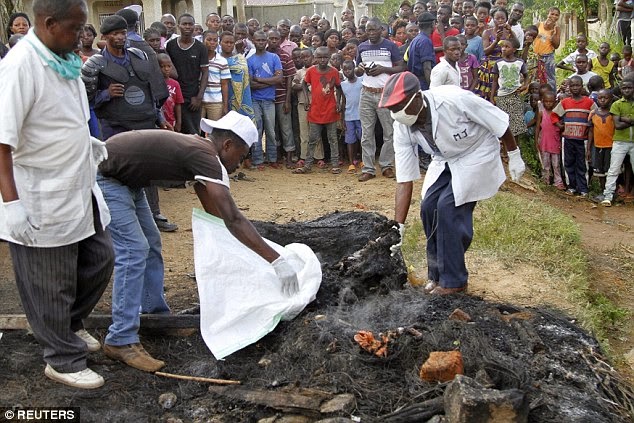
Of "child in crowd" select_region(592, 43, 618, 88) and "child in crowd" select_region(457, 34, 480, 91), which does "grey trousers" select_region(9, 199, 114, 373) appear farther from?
"child in crowd" select_region(592, 43, 618, 88)

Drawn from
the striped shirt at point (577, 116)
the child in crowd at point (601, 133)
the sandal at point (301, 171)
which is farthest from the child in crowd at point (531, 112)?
the sandal at point (301, 171)

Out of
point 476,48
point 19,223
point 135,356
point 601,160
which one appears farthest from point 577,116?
point 19,223

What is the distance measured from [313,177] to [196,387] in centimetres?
651

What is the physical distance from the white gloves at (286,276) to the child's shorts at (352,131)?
20.0 ft

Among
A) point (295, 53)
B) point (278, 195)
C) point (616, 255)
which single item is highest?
point (295, 53)

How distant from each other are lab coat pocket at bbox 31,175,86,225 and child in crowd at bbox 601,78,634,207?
7885mm

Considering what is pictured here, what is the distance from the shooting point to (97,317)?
14.7 ft

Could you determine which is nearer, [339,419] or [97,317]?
[339,419]

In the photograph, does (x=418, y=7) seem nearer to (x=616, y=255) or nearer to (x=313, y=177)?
(x=313, y=177)

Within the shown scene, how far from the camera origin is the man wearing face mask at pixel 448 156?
4.90 metres

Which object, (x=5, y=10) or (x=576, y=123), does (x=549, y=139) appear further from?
(x=5, y=10)

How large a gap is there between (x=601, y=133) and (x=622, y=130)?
0.32m

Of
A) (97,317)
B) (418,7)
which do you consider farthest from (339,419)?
(418,7)

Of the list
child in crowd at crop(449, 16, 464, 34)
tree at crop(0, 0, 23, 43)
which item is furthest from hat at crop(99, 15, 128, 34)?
child in crowd at crop(449, 16, 464, 34)
